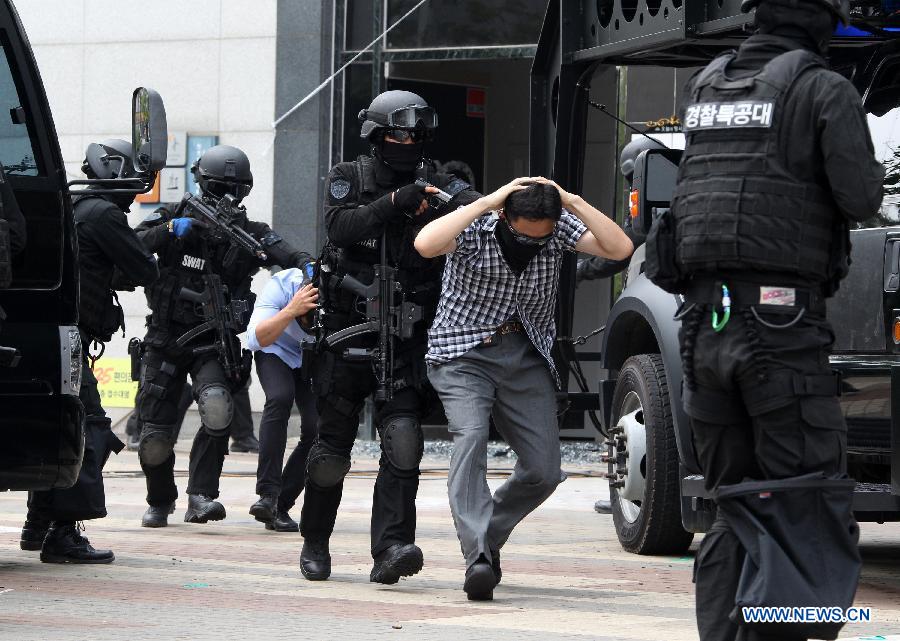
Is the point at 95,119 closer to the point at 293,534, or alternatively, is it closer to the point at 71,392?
the point at 293,534

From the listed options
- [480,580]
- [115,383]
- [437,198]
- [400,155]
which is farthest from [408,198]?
[115,383]

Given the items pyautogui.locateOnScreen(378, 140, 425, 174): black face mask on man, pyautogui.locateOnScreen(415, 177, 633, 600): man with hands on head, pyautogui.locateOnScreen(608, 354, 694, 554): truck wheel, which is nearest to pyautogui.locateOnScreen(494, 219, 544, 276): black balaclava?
pyautogui.locateOnScreen(415, 177, 633, 600): man with hands on head

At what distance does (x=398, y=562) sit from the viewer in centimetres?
733

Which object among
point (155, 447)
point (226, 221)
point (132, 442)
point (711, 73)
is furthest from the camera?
point (132, 442)

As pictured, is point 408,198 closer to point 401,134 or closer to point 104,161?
point 401,134

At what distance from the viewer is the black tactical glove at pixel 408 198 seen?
740 centimetres

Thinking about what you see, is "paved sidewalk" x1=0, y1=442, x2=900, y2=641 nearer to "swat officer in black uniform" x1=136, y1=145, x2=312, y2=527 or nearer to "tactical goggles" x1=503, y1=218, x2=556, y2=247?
"swat officer in black uniform" x1=136, y1=145, x2=312, y2=527

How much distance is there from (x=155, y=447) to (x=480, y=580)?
11.8ft

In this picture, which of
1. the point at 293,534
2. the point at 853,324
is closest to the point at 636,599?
the point at 853,324

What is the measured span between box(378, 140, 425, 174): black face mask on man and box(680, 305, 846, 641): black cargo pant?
9.15 feet

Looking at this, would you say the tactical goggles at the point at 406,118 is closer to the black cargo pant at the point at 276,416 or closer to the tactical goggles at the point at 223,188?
the black cargo pant at the point at 276,416

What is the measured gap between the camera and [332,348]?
25.0 feet

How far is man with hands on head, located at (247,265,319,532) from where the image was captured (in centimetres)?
986

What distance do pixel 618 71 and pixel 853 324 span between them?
3.74m
